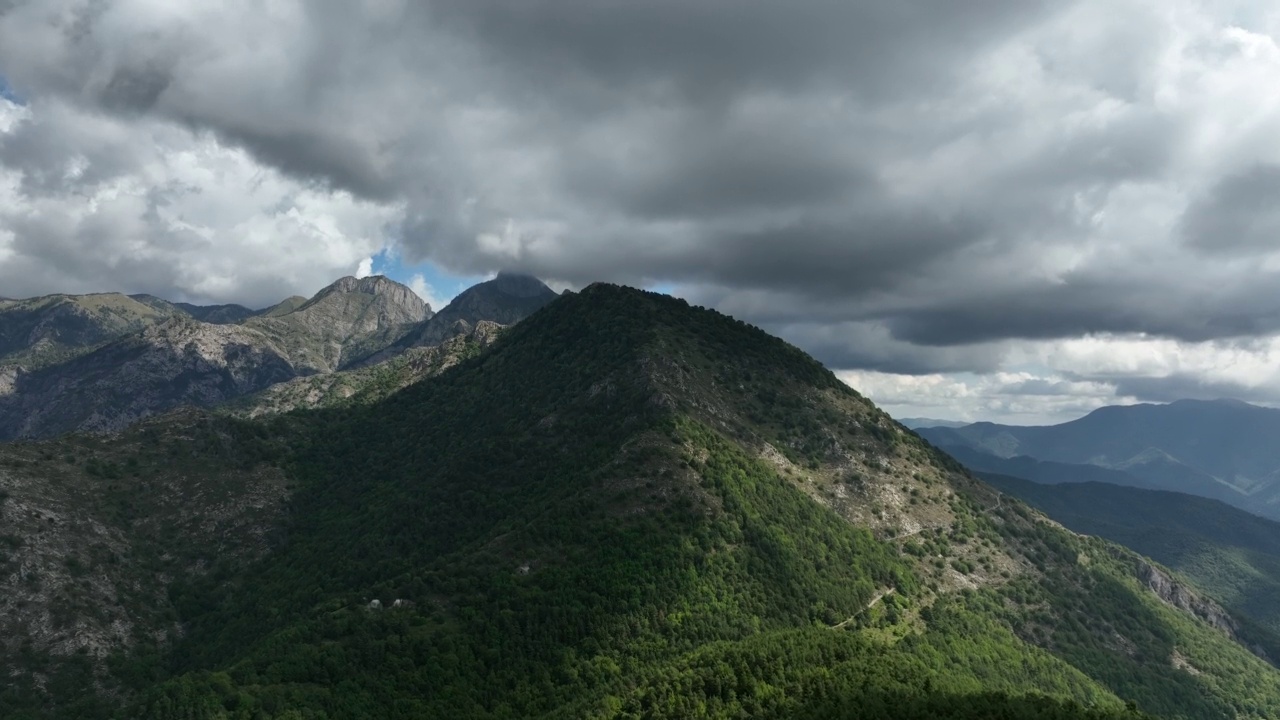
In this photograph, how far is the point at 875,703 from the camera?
111 meters

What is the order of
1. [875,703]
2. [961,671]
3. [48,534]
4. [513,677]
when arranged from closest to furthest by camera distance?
[875,703], [513,677], [961,671], [48,534]

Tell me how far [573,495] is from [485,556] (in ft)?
106

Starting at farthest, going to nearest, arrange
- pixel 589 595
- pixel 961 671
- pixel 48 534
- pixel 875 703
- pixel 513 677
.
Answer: pixel 48 534
pixel 961 671
pixel 589 595
pixel 513 677
pixel 875 703

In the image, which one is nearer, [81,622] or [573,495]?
[81,622]

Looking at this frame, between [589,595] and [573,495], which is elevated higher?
[573,495]

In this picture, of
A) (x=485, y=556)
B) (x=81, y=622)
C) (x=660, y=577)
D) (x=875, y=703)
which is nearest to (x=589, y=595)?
(x=660, y=577)

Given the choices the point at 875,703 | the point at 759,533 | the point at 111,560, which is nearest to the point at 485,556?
the point at 759,533

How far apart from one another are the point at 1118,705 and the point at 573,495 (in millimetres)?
163902

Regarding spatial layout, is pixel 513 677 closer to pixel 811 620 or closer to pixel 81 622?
pixel 811 620

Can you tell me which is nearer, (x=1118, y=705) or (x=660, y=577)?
(x=660, y=577)

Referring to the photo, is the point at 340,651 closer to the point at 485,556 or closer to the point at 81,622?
the point at 485,556

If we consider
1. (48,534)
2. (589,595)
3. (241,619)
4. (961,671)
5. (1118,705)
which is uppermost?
(48,534)

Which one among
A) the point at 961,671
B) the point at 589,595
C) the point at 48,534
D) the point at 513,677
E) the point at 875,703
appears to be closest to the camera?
the point at 875,703

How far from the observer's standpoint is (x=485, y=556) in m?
174
